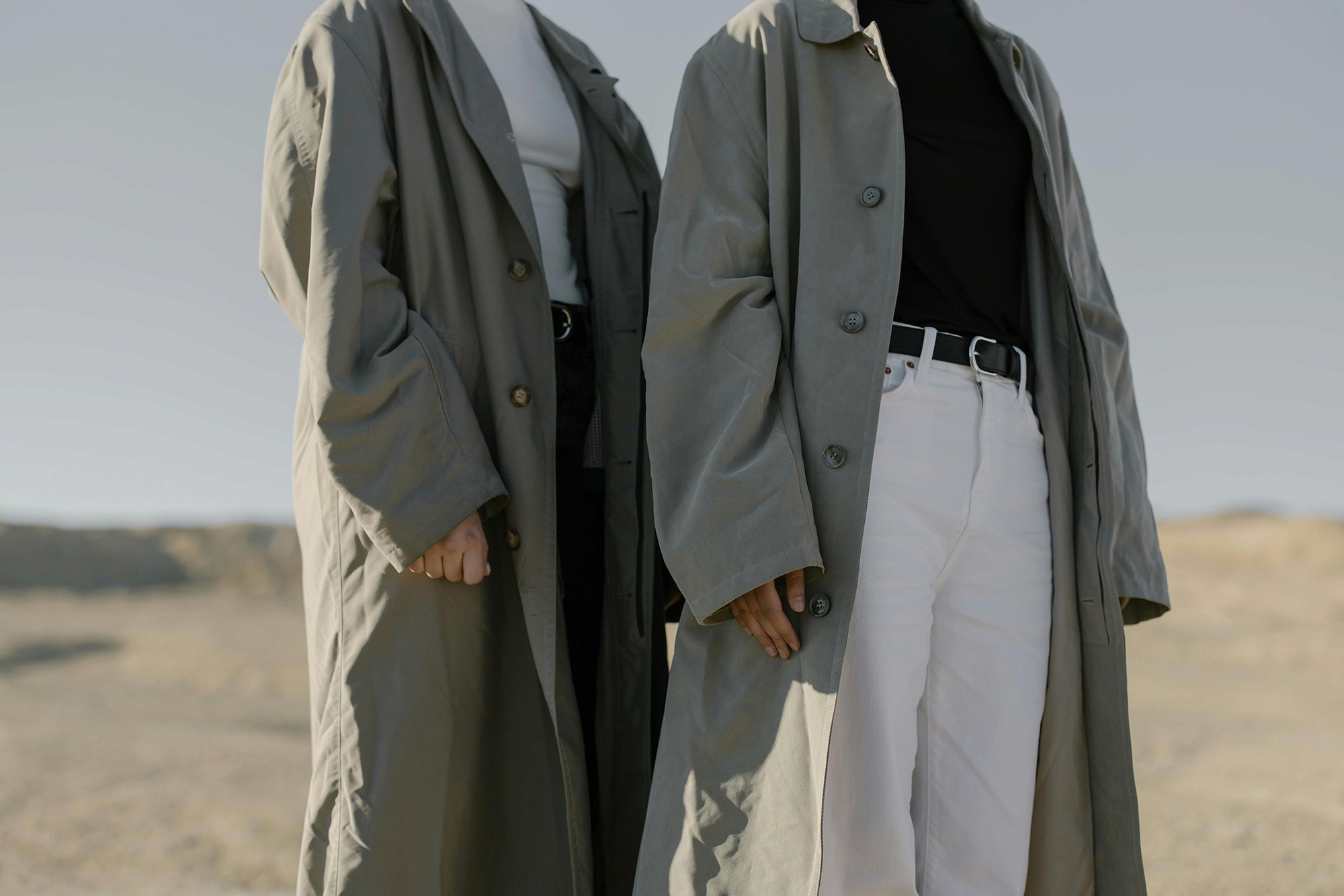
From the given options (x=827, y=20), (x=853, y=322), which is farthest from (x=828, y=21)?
(x=853, y=322)

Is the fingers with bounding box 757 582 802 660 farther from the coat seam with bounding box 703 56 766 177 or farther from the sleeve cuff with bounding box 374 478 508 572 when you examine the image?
the coat seam with bounding box 703 56 766 177

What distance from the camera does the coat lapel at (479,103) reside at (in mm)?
1925

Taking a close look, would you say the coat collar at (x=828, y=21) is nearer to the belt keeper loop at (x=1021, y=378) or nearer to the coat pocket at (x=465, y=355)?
the belt keeper loop at (x=1021, y=378)

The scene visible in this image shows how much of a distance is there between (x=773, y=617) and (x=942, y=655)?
0.28 metres

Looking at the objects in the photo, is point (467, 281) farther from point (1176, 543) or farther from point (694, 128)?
point (1176, 543)

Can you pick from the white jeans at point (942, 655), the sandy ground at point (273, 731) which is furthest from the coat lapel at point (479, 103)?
the sandy ground at point (273, 731)

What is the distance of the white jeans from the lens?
4.81 ft

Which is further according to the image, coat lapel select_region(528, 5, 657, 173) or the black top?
coat lapel select_region(528, 5, 657, 173)

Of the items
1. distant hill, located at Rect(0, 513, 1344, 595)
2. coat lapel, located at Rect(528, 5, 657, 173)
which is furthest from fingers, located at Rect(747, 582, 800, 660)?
distant hill, located at Rect(0, 513, 1344, 595)

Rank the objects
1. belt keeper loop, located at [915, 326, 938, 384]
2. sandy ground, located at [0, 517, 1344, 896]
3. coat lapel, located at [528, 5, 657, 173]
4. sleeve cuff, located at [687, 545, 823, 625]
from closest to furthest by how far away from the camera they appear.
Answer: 1. sleeve cuff, located at [687, 545, 823, 625]
2. belt keeper loop, located at [915, 326, 938, 384]
3. coat lapel, located at [528, 5, 657, 173]
4. sandy ground, located at [0, 517, 1344, 896]

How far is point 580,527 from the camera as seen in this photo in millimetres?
2059

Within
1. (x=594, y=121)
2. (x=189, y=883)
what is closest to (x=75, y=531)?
(x=189, y=883)

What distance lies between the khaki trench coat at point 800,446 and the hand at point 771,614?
3 centimetres

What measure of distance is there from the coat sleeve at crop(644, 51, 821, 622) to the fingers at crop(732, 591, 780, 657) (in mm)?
34
